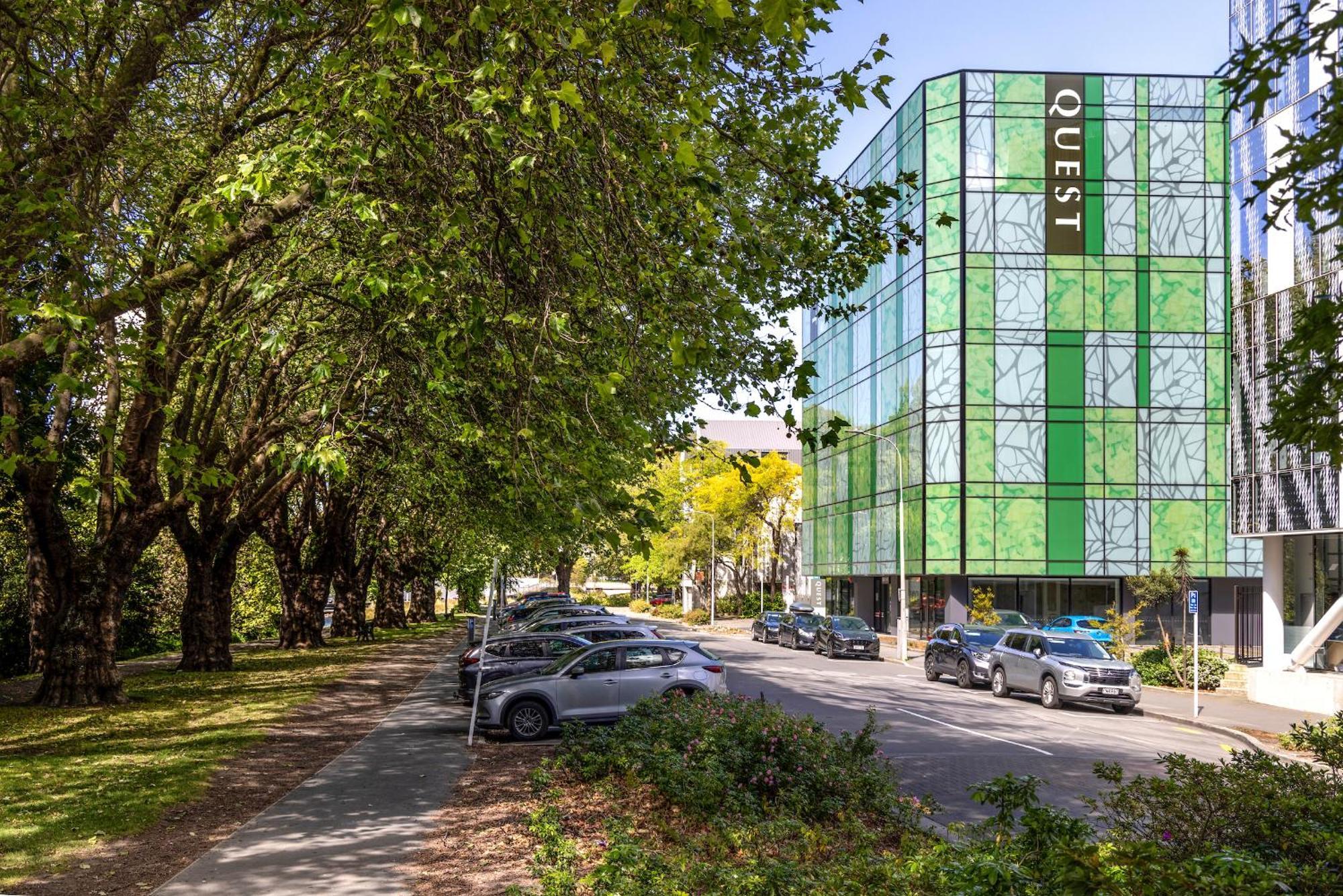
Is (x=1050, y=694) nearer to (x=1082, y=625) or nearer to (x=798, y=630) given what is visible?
(x=1082, y=625)

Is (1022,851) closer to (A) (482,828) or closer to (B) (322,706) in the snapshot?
(A) (482,828)

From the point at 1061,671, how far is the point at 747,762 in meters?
15.7

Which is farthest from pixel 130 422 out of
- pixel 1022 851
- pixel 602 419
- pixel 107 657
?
pixel 1022 851

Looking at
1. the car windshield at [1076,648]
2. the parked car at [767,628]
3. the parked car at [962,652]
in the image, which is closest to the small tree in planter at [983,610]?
the parked car at [767,628]

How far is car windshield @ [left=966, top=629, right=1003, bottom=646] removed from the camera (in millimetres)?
29938

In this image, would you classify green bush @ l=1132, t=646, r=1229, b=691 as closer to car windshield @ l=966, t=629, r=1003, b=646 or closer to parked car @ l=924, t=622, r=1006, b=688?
car windshield @ l=966, t=629, r=1003, b=646

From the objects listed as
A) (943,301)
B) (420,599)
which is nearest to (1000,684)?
(943,301)

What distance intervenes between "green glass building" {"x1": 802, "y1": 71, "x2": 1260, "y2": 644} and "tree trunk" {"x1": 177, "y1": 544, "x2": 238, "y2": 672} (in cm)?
2985

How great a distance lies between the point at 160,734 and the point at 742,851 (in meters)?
11.7

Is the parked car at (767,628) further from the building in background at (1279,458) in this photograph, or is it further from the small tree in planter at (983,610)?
the building in background at (1279,458)

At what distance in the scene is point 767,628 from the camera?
169 feet

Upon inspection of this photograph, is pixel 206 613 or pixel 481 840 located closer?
pixel 481 840

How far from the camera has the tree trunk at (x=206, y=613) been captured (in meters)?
Result: 27.2

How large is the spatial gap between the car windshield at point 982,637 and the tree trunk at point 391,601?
31.9m
